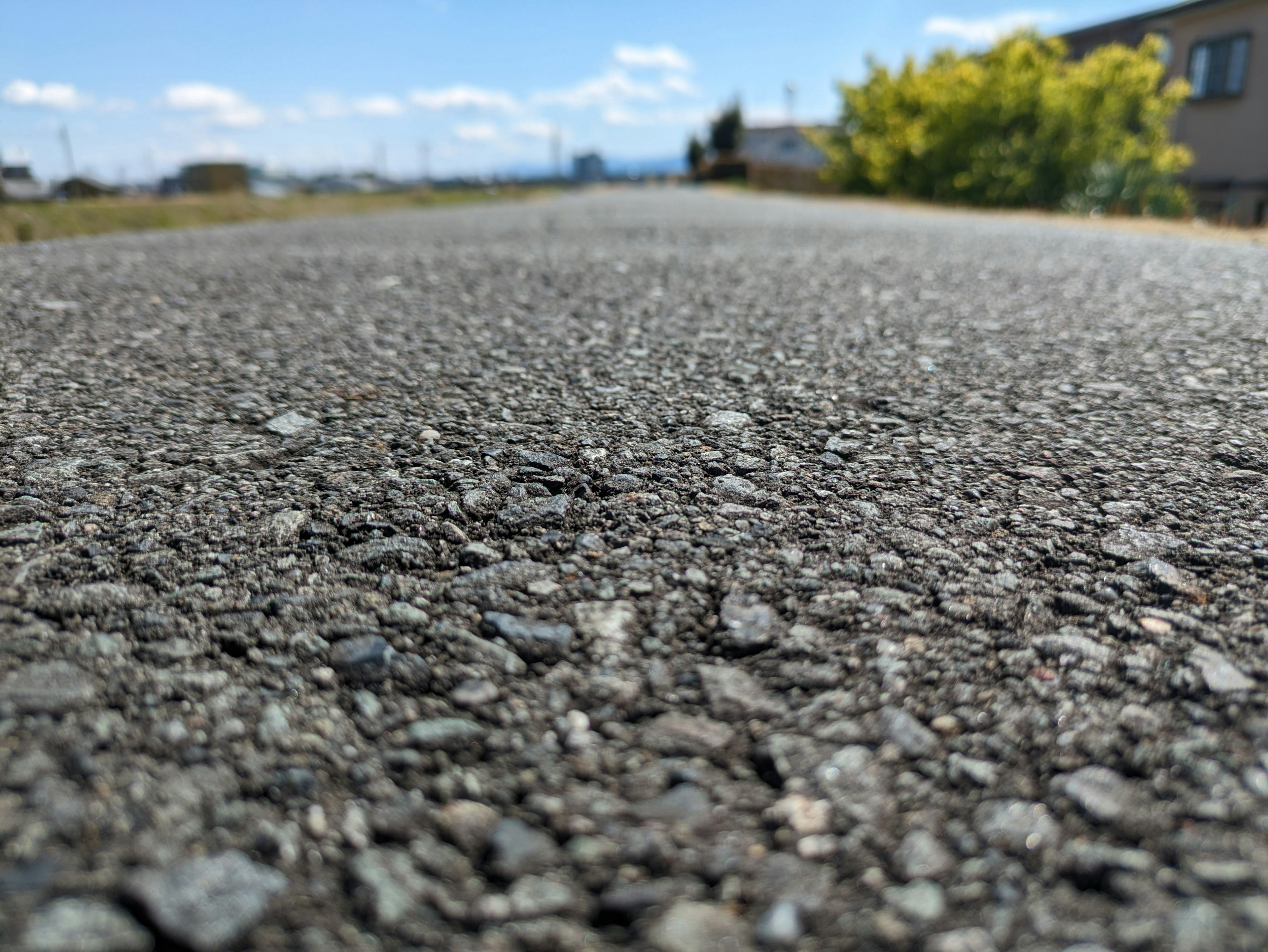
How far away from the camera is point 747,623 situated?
1.72 meters

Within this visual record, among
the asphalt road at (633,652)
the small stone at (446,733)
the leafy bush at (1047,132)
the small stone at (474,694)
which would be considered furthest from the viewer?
the leafy bush at (1047,132)

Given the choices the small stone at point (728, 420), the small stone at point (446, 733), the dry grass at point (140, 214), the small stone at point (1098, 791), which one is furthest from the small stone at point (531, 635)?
the dry grass at point (140, 214)

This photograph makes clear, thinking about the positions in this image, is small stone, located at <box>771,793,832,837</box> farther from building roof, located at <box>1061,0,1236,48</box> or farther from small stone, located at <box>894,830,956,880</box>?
building roof, located at <box>1061,0,1236,48</box>

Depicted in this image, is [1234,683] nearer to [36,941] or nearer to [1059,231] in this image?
[36,941]

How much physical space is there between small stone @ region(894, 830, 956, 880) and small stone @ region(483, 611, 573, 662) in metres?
0.72

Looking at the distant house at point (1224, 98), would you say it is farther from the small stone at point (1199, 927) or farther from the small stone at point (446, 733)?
the small stone at point (446, 733)

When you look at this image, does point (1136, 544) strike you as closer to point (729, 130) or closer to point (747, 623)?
point (747, 623)

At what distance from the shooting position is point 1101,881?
1.12m

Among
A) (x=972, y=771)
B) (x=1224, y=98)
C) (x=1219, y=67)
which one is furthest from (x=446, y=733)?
(x=1219, y=67)

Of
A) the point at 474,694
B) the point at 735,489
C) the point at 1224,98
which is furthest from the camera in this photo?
the point at 1224,98

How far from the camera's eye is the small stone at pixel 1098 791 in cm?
123

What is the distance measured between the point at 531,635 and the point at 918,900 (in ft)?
2.84

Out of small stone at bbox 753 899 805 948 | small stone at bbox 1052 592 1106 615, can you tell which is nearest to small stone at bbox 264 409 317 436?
small stone at bbox 753 899 805 948

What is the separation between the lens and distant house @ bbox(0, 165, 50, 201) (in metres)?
15.1
